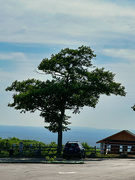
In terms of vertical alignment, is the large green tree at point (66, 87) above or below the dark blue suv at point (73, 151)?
above

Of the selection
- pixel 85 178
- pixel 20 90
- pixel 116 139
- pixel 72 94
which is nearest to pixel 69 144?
pixel 72 94

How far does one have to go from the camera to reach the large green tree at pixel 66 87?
1706 inches

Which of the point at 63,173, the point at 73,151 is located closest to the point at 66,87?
the point at 73,151

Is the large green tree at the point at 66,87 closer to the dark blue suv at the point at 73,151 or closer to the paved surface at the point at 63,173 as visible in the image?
the dark blue suv at the point at 73,151

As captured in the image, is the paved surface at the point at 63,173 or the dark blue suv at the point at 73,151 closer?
the paved surface at the point at 63,173

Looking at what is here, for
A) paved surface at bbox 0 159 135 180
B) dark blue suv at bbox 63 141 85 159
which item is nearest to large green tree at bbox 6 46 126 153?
dark blue suv at bbox 63 141 85 159

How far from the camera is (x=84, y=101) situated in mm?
44219

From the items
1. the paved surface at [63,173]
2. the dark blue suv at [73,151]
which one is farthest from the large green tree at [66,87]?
the paved surface at [63,173]

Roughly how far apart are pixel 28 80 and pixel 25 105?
12.5 ft

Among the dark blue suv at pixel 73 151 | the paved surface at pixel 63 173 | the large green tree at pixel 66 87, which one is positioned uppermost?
the large green tree at pixel 66 87

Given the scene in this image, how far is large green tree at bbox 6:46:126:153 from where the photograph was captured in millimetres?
43344

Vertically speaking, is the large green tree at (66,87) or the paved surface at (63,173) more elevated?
the large green tree at (66,87)

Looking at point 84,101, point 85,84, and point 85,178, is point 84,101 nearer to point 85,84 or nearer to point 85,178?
point 85,84

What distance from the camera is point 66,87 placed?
4403cm
